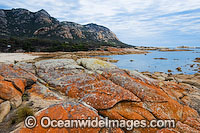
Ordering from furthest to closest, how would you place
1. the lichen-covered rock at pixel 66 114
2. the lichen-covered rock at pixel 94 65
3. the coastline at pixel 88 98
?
the lichen-covered rock at pixel 94 65 < the coastline at pixel 88 98 < the lichen-covered rock at pixel 66 114

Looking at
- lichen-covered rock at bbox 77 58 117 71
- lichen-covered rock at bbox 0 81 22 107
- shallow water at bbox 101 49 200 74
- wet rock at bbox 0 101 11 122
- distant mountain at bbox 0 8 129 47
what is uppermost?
distant mountain at bbox 0 8 129 47

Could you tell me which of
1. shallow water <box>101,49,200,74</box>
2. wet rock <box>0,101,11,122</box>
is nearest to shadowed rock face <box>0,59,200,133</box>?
wet rock <box>0,101,11,122</box>

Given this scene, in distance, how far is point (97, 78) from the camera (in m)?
7.39

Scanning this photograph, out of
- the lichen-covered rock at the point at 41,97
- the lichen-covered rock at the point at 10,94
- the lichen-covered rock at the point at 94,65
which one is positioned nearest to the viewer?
the lichen-covered rock at the point at 10,94

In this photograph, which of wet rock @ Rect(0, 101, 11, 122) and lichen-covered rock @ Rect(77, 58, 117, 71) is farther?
lichen-covered rock @ Rect(77, 58, 117, 71)

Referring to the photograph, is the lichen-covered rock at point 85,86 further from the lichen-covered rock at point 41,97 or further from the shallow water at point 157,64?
the shallow water at point 157,64

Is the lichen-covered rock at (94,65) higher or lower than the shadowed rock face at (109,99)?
higher

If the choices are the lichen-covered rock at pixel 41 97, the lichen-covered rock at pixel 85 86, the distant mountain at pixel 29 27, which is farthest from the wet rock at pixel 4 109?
the distant mountain at pixel 29 27

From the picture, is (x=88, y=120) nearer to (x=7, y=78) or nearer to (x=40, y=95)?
(x=40, y=95)

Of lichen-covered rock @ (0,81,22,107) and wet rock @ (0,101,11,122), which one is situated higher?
lichen-covered rock @ (0,81,22,107)

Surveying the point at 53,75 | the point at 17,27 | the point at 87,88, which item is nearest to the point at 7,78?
the point at 53,75

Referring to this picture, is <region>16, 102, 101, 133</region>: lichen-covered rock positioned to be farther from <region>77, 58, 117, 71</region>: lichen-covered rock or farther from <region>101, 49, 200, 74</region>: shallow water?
<region>101, 49, 200, 74</region>: shallow water

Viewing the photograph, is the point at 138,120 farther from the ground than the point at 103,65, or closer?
closer

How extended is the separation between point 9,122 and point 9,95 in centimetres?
149
